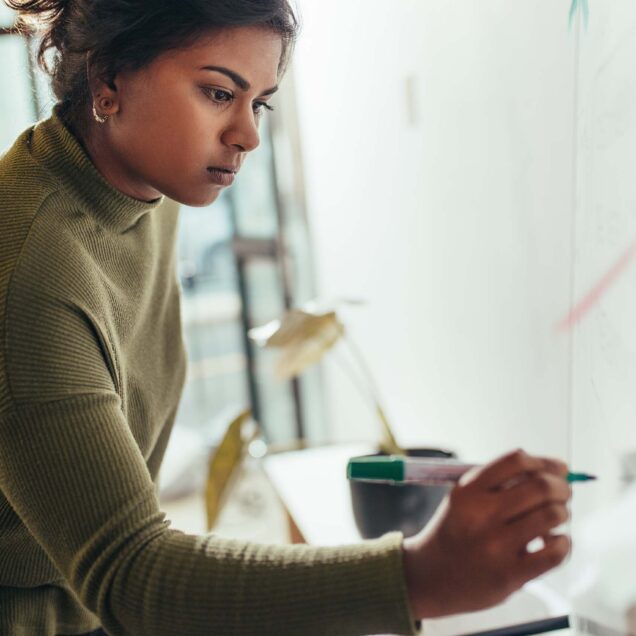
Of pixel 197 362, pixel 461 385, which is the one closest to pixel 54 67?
pixel 461 385

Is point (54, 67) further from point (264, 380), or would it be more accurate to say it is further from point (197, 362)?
point (197, 362)

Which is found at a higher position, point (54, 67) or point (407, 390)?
point (54, 67)

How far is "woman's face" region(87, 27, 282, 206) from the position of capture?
74cm

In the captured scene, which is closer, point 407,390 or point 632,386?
point 632,386

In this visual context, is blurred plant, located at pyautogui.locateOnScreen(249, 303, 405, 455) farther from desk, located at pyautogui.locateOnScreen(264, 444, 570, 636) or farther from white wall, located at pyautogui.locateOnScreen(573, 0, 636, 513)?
white wall, located at pyautogui.locateOnScreen(573, 0, 636, 513)

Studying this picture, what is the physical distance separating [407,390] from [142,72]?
1248 mm

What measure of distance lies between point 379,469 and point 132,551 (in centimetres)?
18

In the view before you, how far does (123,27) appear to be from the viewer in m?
0.73

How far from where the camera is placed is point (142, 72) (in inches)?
29.2

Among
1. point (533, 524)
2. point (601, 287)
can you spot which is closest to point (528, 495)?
point (533, 524)

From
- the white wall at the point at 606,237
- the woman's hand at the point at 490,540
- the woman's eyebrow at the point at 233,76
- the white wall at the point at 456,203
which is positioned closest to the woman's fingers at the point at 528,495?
the woman's hand at the point at 490,540

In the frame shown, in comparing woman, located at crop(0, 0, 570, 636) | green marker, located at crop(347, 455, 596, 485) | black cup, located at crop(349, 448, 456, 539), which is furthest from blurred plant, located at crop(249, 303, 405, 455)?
green marker, located at crop(347, 455, 596, 485)

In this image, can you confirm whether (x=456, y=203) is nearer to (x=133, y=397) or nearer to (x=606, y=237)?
(x=606, y=237)

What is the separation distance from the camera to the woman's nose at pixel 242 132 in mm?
777
